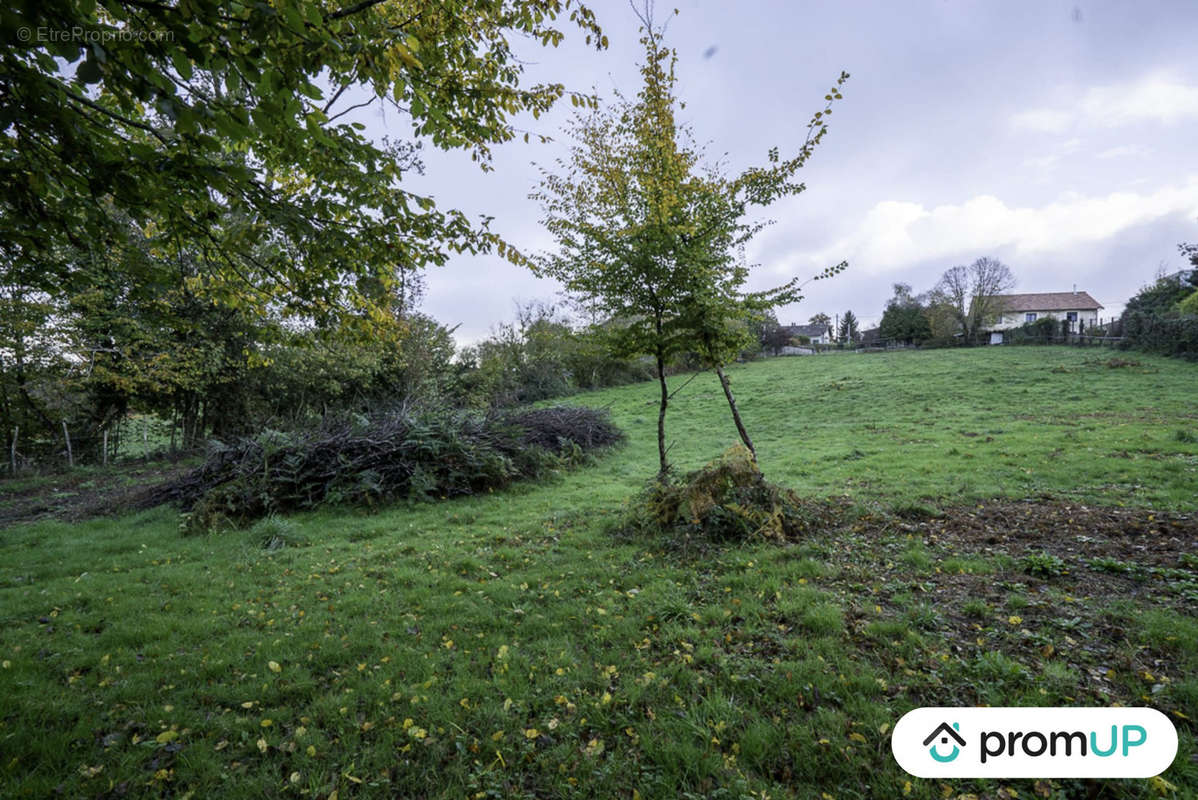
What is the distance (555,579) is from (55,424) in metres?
19.3

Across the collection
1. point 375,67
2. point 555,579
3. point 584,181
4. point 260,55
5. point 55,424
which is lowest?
point 555,579

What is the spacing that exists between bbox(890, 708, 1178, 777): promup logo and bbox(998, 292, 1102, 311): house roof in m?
75.7

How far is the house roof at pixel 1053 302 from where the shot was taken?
59.9 metres

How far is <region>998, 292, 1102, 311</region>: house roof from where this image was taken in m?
59.9

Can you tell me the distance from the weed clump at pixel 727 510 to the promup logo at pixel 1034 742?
3.18 m

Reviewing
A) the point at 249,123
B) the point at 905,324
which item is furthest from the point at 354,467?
the point at 905,324

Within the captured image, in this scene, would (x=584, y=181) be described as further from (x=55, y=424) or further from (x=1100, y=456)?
(x=55, y=424)

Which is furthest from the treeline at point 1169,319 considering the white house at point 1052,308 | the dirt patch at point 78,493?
the dirt patch at point 78,493

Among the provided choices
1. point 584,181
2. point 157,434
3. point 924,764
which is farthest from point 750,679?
point 157,434

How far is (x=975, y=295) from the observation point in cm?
4303

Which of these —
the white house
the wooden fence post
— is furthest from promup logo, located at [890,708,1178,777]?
the white house

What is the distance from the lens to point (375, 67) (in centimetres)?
294

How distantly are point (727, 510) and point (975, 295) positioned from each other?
50.6 meters

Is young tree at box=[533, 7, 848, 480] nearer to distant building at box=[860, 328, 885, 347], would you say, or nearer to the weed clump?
the weed clump
